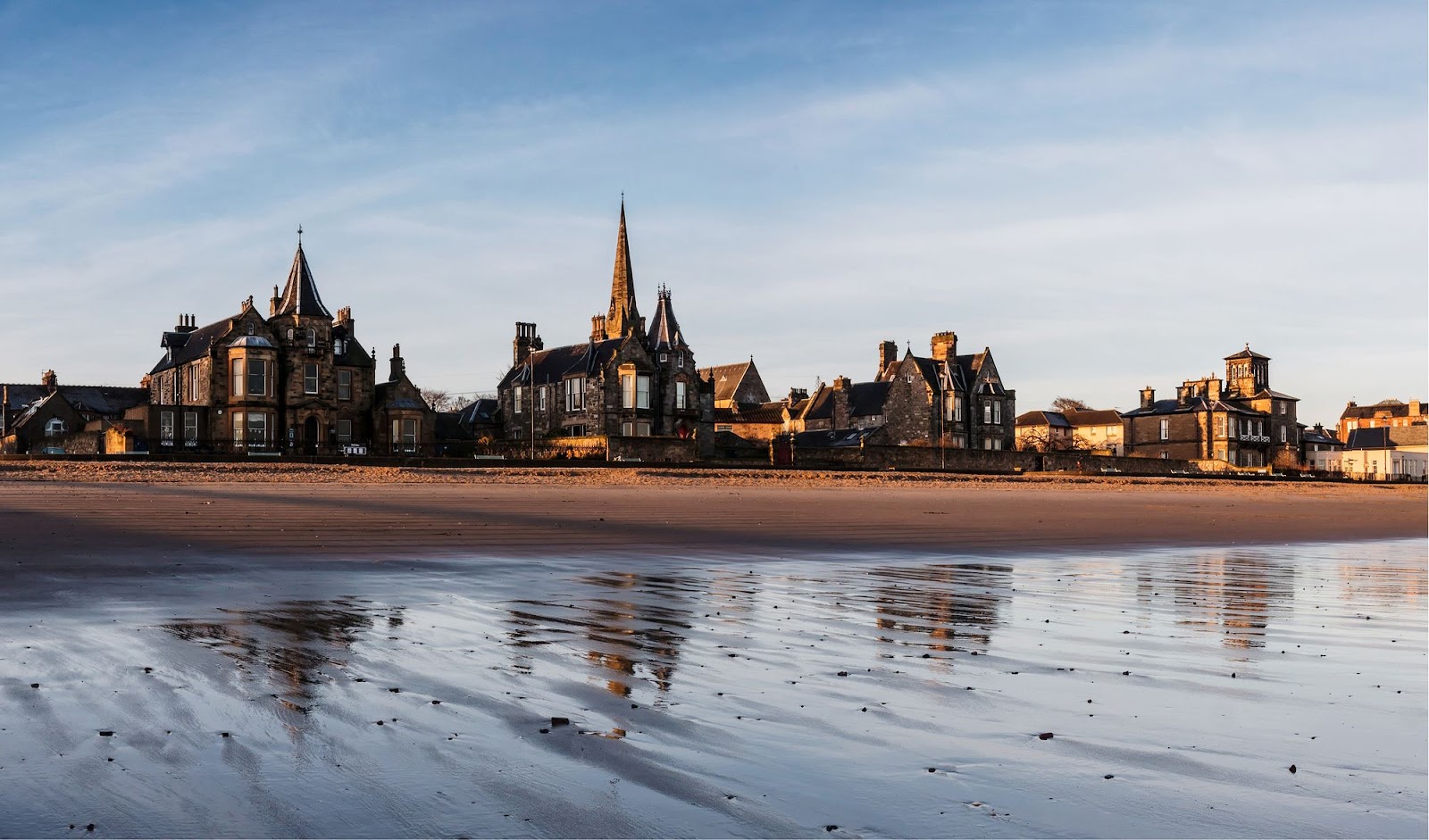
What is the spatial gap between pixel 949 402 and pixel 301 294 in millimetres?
42135

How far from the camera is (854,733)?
551 centimetres

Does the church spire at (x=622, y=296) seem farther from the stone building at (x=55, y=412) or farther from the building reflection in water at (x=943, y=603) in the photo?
the building reflection in water at (x=943, y=603)

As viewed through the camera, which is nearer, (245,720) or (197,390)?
(245,720)

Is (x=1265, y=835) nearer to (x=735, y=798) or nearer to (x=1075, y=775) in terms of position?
(x=1075, y=775)

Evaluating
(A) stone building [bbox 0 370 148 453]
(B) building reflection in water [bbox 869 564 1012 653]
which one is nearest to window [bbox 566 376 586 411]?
(A) stone building [bbox 0 370 148 453]

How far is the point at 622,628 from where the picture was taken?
8891mm

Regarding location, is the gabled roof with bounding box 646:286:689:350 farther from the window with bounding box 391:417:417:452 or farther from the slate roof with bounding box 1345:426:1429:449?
the slate roof with bounding box 1345:426:1429:449

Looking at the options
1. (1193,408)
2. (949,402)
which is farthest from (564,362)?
(1193,408)

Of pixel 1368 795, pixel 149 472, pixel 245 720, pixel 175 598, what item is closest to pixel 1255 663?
pixel 1368 795

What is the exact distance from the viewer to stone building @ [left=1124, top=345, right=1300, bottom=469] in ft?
324

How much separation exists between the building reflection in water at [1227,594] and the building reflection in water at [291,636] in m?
6.06

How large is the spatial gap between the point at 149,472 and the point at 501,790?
32468 millimetres

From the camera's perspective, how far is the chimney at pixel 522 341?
7919cm

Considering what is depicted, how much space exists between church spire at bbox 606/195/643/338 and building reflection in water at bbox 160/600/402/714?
75179 millimetres
